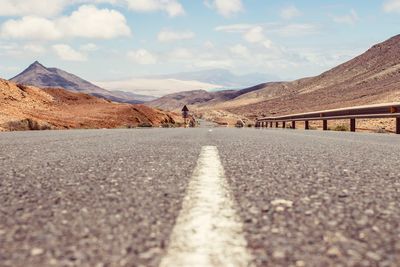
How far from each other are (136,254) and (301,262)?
2.07ft

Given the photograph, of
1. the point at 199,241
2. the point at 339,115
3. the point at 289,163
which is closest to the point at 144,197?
the point at 199,241

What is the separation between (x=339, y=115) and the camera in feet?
63.5

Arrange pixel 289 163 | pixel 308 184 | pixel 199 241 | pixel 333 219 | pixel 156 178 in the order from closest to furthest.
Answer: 1. pixel 199 241
2. pixel 333 219
3. pixel 308 184
4. pixel 156 178
5. pixel 289 163

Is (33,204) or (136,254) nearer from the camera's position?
(136,254)

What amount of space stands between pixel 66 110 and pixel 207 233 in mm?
50247

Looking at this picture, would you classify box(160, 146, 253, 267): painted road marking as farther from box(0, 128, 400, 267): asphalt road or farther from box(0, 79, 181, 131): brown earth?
box(0, 79, 181, 131): brown earth

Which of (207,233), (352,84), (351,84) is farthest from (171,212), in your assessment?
(351,84)

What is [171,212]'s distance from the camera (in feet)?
8.14

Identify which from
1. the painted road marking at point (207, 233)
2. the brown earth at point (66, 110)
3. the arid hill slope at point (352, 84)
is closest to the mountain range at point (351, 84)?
the arid hill slope at point (352, 84)

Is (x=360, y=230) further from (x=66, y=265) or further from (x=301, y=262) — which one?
(x=66, y=265)

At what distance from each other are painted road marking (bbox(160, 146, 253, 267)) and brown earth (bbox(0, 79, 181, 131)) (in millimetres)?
25824

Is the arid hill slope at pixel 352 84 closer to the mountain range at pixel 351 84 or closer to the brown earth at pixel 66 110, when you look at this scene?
the mountain range at pixel 351 84

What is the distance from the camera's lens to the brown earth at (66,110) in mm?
36128

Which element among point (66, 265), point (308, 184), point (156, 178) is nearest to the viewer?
point (66, 265)
